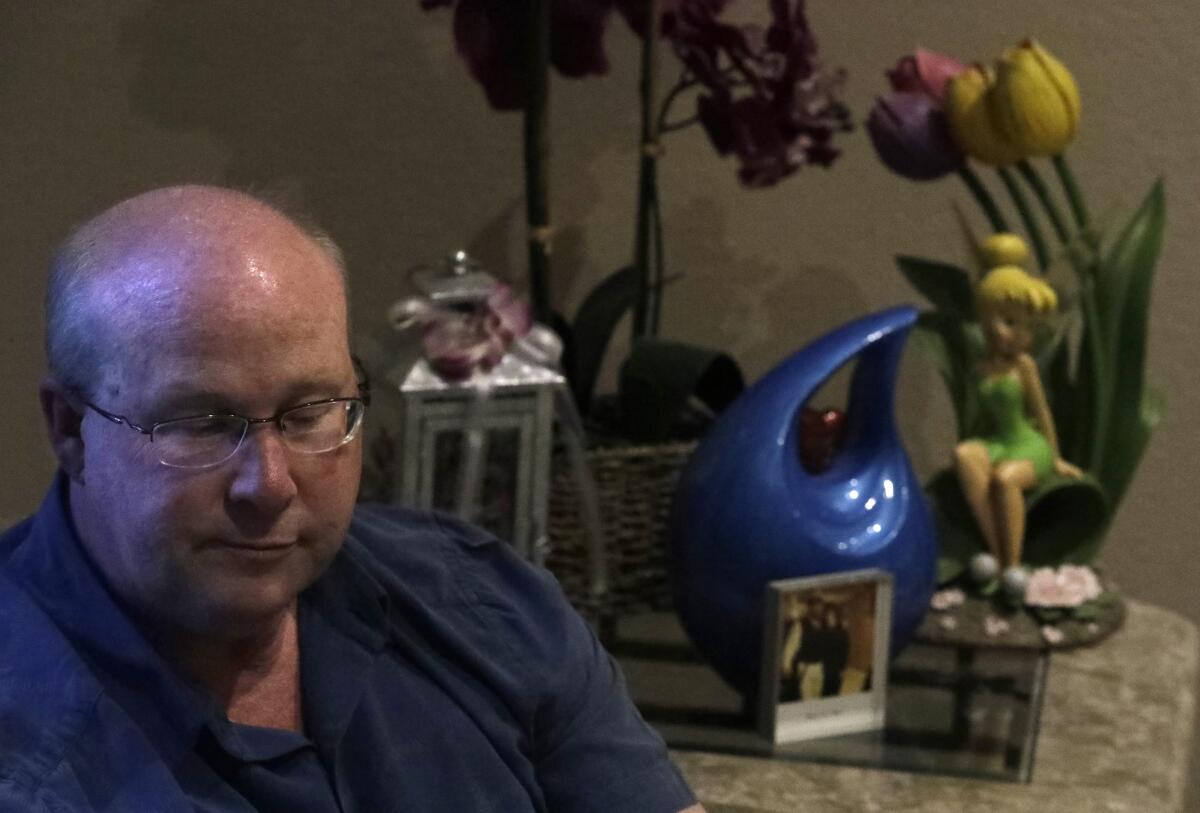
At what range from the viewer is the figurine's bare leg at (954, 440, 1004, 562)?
134 centimetres

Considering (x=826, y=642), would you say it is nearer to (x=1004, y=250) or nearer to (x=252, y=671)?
(x=1004, y=250)

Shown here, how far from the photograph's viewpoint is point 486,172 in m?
1.61

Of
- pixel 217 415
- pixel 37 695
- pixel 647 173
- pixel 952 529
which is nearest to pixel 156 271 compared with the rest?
pixel 217 415

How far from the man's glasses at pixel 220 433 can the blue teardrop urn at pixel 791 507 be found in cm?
47

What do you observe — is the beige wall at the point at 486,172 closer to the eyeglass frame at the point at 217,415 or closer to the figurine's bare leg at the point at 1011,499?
the figurine's bare leg at the point at 1011,499

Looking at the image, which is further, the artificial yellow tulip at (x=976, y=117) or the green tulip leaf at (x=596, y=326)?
the green tulip leaf at (x=596, y=326)

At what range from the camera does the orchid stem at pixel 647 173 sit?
55.0 inches

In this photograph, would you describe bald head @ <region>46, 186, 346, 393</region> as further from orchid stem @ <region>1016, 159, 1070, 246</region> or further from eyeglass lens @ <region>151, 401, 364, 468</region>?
orchid stem @ <region>1016, 159, 1070, 246</region>

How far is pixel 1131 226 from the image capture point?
139 cm

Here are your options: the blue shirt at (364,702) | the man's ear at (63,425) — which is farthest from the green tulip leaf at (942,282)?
the man's ear at (63,425)

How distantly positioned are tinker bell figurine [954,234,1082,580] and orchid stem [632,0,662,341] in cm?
31

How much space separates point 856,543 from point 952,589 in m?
0.23

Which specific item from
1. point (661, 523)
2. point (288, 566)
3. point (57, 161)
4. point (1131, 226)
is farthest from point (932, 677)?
point (57, 161)

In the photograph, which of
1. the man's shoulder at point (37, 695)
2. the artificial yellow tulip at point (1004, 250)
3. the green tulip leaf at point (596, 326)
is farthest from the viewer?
the green tulip leaf at point (596, 326)
